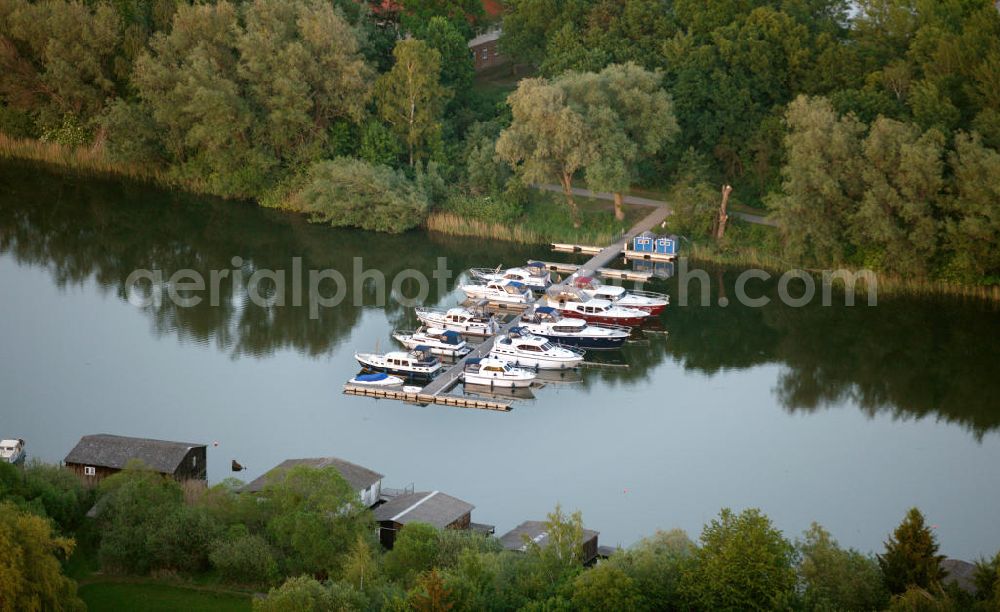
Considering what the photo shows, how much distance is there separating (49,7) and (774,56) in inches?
1143

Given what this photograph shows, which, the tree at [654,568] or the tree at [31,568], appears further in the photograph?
the tree at [654,568]

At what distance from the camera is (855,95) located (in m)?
55.8

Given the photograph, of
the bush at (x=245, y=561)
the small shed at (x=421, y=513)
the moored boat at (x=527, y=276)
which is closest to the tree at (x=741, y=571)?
the small shed at (x=421, y=513)

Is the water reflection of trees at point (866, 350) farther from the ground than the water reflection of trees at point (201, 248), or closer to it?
closer to it

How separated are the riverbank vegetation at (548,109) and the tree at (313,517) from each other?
25488mm

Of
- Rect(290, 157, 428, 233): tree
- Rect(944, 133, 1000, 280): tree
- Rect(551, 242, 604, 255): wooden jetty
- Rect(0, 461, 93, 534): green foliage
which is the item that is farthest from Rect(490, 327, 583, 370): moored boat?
Rect(0, 461, 93, 534): green foliage

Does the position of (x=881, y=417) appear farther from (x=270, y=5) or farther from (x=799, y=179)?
(x=270, y=5)

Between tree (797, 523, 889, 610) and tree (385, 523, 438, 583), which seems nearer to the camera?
tree (797, 523, 889, 610)

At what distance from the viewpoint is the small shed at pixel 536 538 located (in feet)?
108

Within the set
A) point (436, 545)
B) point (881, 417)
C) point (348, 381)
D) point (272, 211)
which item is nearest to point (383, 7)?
point (272, 211)

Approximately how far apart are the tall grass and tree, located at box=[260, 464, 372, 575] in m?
32.0

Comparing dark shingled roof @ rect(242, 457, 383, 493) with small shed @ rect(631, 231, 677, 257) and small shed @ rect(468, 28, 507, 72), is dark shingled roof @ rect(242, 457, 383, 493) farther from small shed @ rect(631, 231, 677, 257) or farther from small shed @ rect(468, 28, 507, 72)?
small shed @ rect(468, 28, 507, 72)

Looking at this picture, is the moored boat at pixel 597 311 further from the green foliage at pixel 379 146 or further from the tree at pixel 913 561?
the tree at pixel 913 561

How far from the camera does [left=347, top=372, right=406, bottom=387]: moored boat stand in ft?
144
